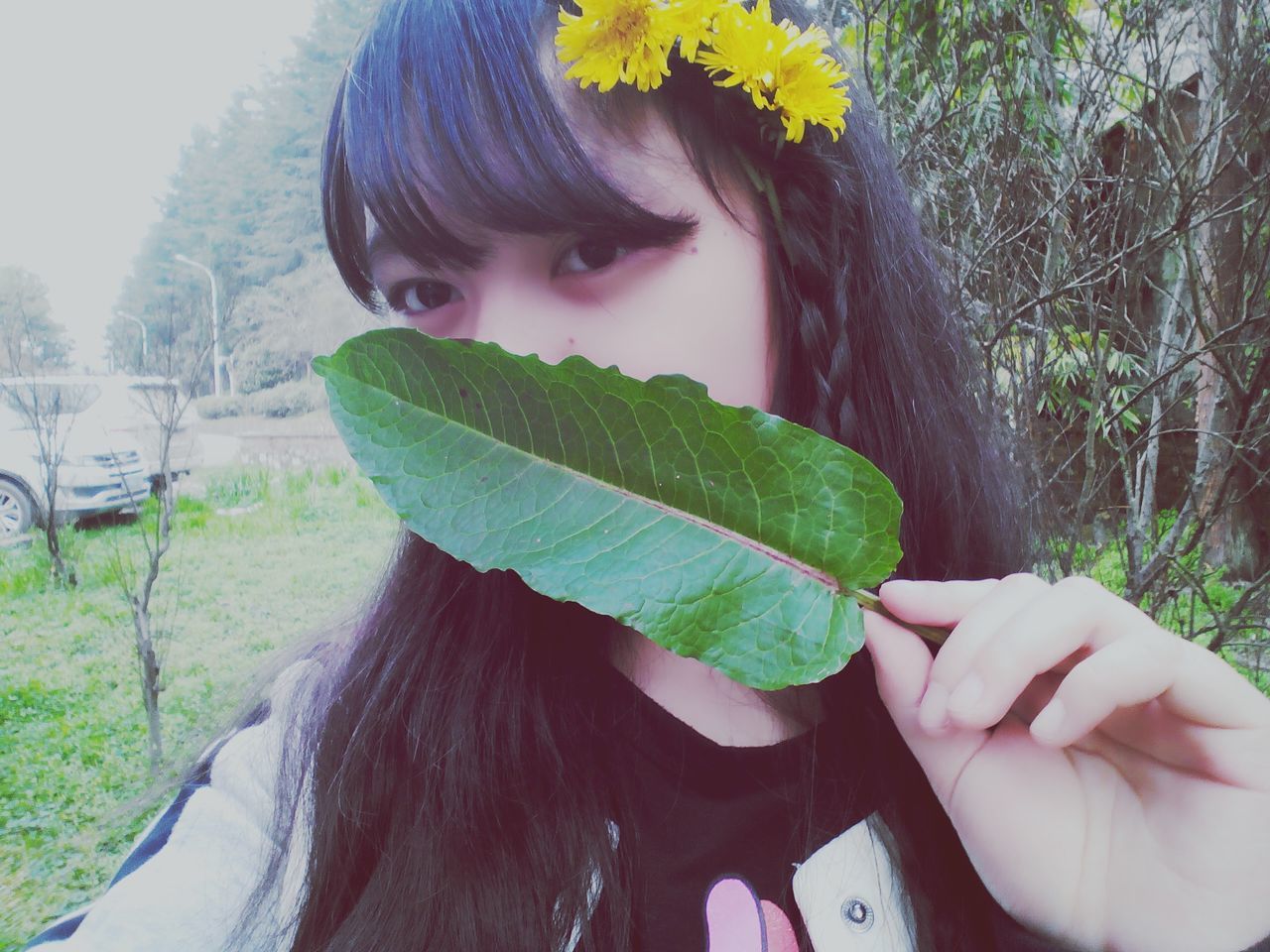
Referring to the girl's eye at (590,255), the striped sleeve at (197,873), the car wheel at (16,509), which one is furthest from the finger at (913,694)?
the car wheel at (16,509)

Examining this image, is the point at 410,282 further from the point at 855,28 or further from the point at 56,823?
the point at 56,823

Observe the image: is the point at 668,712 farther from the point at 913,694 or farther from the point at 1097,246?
the point at 1097,246

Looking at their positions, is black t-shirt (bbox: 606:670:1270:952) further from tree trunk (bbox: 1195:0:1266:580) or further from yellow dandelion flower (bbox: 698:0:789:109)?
tree trunk (bbox: 1195:0:1266:580)

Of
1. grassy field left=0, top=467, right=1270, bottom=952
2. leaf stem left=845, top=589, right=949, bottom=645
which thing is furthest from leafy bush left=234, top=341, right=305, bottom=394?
leaf stem left=845, top=589, right=949, bottom=645

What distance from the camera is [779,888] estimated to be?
673 millimetres

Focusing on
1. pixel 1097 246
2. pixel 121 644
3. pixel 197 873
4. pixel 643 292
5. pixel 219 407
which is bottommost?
pixel 121 644

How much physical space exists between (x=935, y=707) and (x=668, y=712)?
13.0 inches

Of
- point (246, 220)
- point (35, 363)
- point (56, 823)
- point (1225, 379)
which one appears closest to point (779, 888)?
point (1225, 379)

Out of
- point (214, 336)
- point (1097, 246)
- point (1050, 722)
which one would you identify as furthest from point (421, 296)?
point (1097, 246)

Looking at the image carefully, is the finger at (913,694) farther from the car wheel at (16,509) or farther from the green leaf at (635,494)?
the car wheel at (16,509)

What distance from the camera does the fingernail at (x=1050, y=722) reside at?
1.38 feet

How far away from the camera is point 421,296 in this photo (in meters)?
0.70

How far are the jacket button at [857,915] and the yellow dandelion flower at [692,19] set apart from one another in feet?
2.40

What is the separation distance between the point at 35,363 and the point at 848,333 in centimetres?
229
